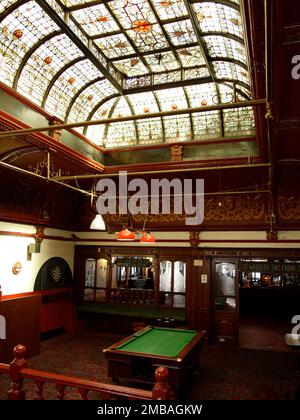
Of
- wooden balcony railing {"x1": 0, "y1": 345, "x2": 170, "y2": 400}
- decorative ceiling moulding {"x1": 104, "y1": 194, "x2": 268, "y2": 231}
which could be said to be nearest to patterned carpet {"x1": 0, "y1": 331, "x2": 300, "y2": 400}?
wooden balcony railing {"x1": 0, "y1": 345, "x2": 170, "y2": 400}

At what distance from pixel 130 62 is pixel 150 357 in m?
5.47

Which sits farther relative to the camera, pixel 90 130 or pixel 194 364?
pixel 90 130

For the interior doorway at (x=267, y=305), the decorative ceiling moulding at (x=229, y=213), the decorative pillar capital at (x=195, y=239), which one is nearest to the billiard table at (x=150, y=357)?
the decorative pillar capital at (x=195, y=239)

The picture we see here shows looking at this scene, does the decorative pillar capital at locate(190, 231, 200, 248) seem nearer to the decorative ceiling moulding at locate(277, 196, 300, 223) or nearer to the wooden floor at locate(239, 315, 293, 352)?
the decorative ceiling moulding at locate(277, 196, 300, 223)

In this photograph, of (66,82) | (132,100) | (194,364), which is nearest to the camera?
(194,364)

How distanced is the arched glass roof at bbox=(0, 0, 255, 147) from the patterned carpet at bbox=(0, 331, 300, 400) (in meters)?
4.70

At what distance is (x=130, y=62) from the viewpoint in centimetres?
674

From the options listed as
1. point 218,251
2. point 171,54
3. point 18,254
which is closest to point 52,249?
point 18,254

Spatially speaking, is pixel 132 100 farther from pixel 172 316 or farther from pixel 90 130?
pixel 172 316

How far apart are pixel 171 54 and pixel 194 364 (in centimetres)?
592

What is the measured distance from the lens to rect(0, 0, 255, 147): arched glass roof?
205 inches

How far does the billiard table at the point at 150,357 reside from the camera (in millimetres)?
4938

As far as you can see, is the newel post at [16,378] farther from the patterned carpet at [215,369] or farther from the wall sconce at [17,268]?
the wall sconce at [17,268]

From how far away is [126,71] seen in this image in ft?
23.6
